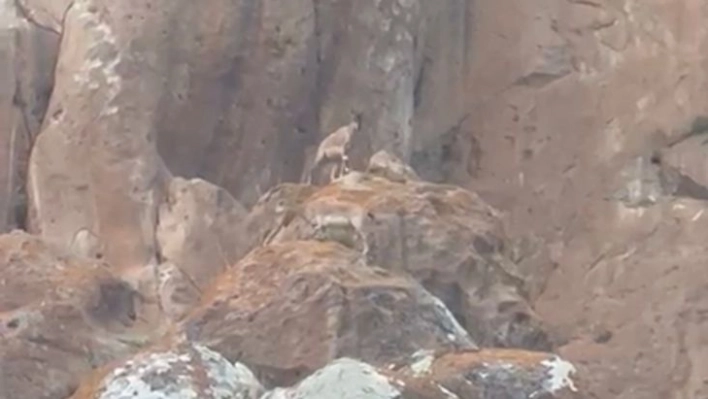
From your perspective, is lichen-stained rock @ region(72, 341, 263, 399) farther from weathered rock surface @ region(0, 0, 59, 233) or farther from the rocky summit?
weathered rock surface @ region(0, 0, 59, 233)

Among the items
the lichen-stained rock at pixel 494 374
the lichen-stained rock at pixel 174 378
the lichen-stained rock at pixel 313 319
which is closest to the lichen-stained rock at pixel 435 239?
the lichen-stained rock at pixel 313 319

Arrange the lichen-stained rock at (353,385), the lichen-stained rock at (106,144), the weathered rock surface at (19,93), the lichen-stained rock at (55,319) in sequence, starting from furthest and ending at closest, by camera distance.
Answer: the weathered rock surface at (19,93)
the lichen-stained rock at (106,144)
the lichen-stained rock at (55,319)
the lichen-stained rock at (353,385)

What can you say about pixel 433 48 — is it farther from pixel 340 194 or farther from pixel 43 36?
pixel 340 194

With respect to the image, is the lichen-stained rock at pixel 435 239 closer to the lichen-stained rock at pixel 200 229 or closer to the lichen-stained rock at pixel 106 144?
the lichen-stained rock at pixel 200 229

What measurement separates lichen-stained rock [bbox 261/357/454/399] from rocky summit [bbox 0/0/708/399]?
276 millimetres

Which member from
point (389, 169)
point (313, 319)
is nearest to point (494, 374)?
point (313, 319)

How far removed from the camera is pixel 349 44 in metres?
9.68

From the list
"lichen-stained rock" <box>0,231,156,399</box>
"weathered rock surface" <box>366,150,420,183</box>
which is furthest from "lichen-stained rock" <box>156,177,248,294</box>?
"lichen-stained rock" <box>0,231,156,399</box>

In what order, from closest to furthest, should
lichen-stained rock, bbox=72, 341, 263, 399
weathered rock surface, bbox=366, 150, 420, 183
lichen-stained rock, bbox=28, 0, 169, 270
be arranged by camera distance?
1. lichen-stained rock, bbox=72, 341, 263, 399
2. weathered rock surface, bbox=366, 150, 420, 183
3. lichen-stained rock, bbox=28, 0, 169, 270

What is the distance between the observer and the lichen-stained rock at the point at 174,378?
19.9 feet

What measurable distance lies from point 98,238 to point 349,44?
4.89ft

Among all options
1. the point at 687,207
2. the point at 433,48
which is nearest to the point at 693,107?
the point at 687,207

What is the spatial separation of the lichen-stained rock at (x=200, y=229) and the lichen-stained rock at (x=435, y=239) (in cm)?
73

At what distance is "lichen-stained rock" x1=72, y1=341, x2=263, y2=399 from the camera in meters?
6.08
